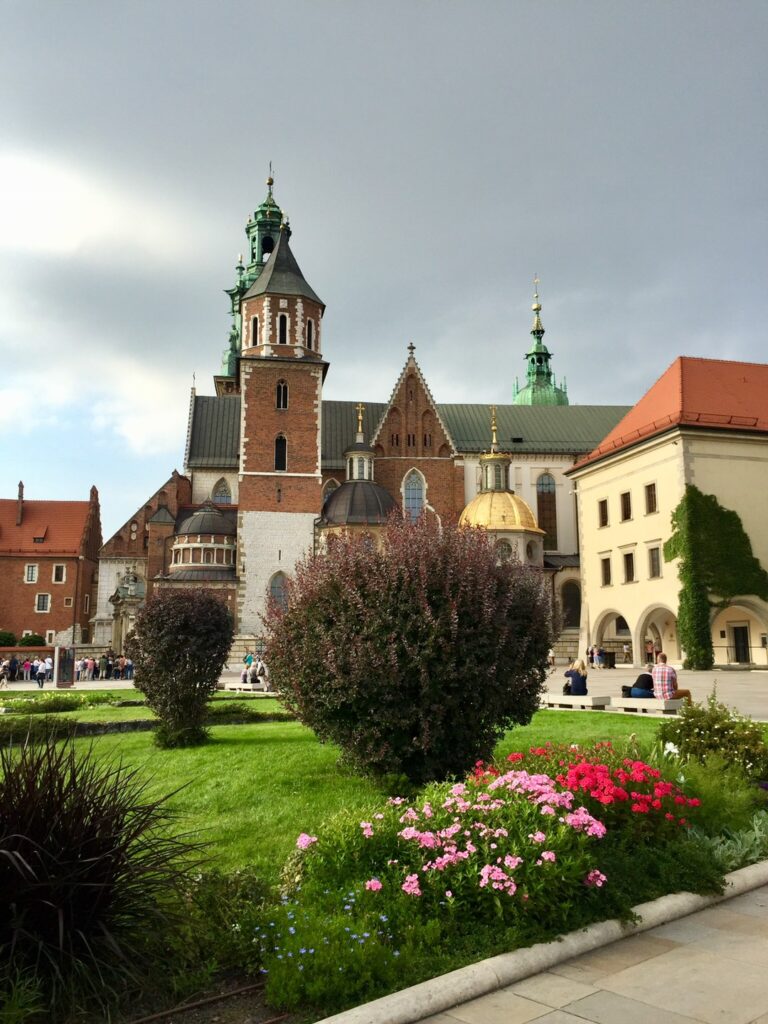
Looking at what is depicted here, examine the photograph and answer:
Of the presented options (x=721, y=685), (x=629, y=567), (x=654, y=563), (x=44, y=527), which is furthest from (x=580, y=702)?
(x=44, y=527)

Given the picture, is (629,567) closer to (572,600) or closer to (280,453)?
(572,600)

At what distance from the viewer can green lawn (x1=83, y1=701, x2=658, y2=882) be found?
27.3 feet

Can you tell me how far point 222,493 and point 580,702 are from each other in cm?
4510

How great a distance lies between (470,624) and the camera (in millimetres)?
9477

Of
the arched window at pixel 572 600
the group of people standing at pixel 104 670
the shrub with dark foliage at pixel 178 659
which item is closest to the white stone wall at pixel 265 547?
the group of people standing at pixel 104 670

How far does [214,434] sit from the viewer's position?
6353 cm

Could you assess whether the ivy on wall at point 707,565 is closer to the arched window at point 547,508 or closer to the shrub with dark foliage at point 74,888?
the arched window at point 547,508

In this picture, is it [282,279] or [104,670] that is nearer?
[104,670]

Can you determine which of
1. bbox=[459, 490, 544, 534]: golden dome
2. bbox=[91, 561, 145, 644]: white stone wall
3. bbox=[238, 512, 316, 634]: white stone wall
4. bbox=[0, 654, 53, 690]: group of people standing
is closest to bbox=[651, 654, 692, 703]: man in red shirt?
bbox=[0, 654, 53, 690]: group of people standing

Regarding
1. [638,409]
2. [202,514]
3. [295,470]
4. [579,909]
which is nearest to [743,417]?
[638,409]

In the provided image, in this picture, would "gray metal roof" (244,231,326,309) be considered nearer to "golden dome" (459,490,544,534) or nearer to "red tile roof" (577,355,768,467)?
"golden dome" (459,490,544,534)

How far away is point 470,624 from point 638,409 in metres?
36.0

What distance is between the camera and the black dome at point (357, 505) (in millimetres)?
53031

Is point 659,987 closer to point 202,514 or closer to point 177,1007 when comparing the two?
point 177,1007
